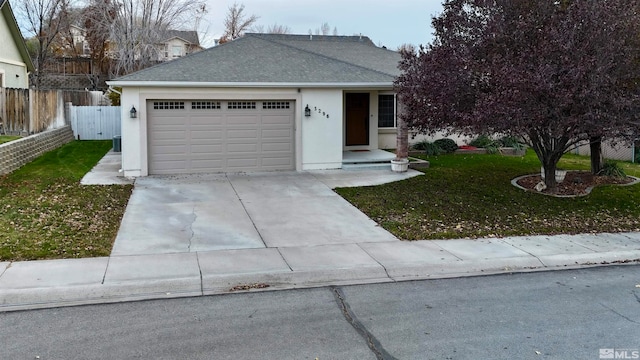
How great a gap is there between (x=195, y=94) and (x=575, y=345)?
12120 mm

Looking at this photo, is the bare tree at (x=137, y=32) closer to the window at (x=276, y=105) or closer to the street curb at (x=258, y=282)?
the window at (x=276, y=105)

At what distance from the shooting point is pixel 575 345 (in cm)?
480

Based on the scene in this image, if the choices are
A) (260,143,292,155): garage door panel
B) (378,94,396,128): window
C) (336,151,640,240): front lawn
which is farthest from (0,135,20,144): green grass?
(378,94,396,128): window

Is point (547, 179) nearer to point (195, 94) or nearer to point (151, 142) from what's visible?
point (195, 94)

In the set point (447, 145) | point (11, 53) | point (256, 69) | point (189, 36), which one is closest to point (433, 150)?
point (447, 145)

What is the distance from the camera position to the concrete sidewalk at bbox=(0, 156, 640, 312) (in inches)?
240

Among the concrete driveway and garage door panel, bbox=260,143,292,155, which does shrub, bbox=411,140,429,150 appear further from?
garage door panel, bbox=260,143,292,155

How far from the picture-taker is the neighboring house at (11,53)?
22812 mm

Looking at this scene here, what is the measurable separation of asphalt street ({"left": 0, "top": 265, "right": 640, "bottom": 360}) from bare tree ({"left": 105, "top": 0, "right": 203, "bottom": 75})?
27505 millimetres

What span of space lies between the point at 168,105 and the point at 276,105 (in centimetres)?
308

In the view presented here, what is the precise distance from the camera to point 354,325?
17.3 feet

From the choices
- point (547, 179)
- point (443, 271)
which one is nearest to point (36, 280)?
point (443, 271)

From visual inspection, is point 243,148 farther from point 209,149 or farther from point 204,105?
point 204,105

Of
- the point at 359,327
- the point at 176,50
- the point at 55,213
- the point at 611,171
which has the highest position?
the point at 176,50
